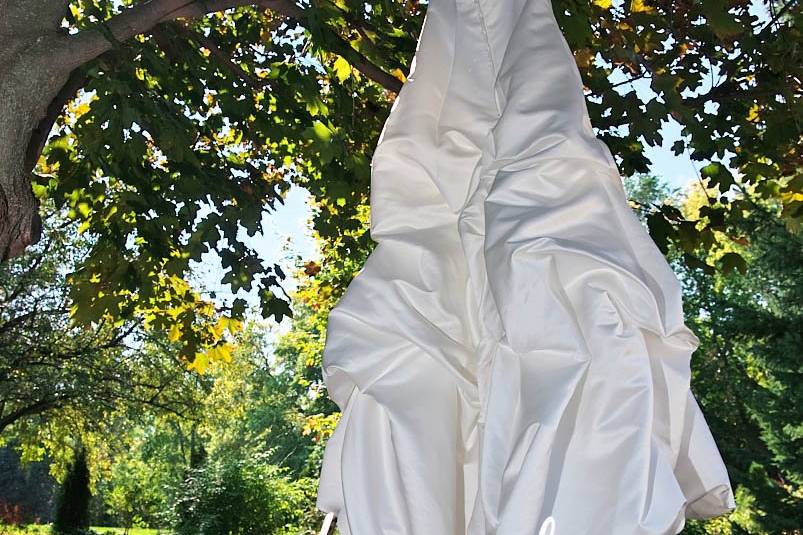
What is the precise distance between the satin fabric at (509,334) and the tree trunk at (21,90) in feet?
5.56

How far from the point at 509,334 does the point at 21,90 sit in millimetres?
2201

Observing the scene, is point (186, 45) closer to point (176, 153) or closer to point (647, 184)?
point (176, 153)

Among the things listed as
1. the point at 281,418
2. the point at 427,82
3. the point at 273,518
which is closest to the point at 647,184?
the point at 281,418

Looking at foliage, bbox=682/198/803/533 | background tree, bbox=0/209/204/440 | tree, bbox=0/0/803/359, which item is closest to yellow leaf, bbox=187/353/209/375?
tree, bbox=0/0/803/359

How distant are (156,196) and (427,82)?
300 centimetres

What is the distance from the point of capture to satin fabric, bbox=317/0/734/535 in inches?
44.9

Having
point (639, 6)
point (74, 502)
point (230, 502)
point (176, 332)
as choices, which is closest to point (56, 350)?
point (230, 502)

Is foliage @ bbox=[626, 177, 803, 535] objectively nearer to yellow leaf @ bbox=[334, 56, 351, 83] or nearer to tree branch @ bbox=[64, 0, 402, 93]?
yellow leaf @ bbox=[334, 56, 351, 83]

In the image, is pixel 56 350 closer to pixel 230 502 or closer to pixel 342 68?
pixel 230 502

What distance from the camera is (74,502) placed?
22.5 metres

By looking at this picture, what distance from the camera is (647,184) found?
1268 inches

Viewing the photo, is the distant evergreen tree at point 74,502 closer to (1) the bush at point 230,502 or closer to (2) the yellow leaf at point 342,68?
(1) the bush at point 230,502

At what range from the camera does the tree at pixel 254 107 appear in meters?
2.90

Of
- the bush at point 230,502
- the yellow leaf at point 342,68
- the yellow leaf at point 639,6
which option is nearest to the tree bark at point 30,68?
the yellow leaf at point 342,68
